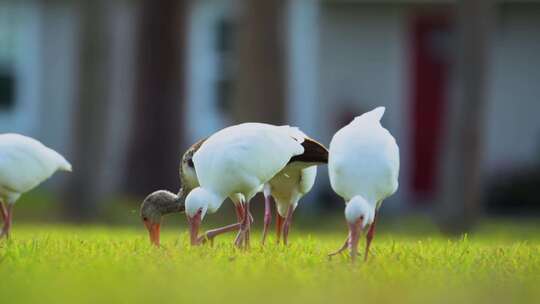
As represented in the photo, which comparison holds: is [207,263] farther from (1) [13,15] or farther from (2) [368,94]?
(1) [13,15]

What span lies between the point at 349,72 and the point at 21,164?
14258mm

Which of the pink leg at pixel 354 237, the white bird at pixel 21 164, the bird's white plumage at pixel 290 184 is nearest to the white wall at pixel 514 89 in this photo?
the bird's white plumage at pixel 290 184

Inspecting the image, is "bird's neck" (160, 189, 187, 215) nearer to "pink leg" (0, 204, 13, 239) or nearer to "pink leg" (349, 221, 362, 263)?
"pink leg" (0, 204, 13, 239)

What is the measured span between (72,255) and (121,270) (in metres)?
1.05

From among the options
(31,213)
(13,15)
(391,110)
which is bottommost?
(31,213)

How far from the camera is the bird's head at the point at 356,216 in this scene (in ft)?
25.7

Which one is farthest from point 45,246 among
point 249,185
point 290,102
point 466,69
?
point 290,102

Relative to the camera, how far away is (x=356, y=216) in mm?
7828

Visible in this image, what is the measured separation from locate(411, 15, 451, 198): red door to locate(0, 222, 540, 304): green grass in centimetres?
1376

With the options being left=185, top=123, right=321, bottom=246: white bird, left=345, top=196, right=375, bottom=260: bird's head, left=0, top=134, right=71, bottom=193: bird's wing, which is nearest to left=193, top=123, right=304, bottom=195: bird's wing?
left=185, top=123, right=321, bottom=246: white bird

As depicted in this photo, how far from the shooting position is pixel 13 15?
79.2 feet

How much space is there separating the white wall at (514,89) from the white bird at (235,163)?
14.4 meters

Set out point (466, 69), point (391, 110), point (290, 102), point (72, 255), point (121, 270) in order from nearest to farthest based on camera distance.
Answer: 1. point (121, 270)
2. point (72, 255)
3. point (466, 69)
4. point (290, 102)
5. point (391, 110)

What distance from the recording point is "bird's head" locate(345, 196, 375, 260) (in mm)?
7824
